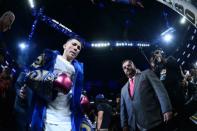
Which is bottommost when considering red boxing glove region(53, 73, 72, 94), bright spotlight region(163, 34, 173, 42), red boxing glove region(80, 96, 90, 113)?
red boxing glove region(80, 96, 90, 113)

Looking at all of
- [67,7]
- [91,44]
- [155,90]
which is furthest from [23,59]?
[155,90]

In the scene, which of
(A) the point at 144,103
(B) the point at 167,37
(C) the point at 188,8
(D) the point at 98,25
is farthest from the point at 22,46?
(C) the point at 188,8

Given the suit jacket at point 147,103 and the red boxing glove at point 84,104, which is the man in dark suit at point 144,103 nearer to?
the suit jacket at point 147,103

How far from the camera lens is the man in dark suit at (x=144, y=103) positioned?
3.99 meters

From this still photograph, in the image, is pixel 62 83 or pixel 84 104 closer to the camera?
pixel 62 83

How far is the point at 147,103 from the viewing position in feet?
13.7

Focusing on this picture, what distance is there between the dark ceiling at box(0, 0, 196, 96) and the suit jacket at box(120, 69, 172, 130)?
26.7 feet

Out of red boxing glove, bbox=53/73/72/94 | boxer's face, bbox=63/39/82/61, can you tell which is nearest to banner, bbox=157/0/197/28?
red boxing glove, bbox=53/73/72/94

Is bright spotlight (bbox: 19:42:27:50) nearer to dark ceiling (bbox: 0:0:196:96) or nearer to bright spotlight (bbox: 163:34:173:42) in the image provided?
dark ceiling (bbox: 0:0:196:96)

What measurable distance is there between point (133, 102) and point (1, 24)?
2.51 m

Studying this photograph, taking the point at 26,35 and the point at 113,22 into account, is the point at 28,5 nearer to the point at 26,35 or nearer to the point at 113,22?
the point at 26,35

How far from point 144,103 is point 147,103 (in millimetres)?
49

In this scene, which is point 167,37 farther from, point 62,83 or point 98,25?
point 62,83

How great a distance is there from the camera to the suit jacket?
13.1 feet
